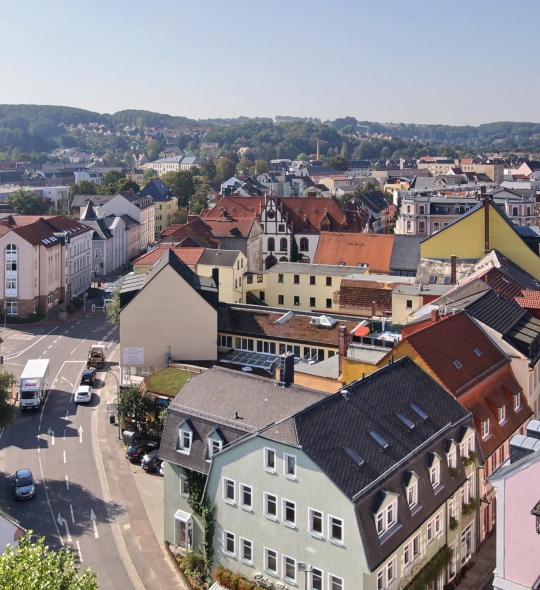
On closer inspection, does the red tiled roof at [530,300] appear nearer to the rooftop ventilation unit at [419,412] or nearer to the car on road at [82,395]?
the rooftop ventilation unit at [419,412]

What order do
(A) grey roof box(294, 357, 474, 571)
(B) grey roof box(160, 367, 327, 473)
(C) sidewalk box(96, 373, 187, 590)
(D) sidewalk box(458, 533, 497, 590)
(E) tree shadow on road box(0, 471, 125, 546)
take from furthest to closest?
(E) tree shadow on road box(0, 471, 125, 546)
(C) sidewalk box(96, 373, 187, 590)
(B) grey roof box(160, 367, 327, 473)
(D) sidewalk box(458, 533, 497, 590)
(A) grey roof box(294, 357, 474, 571)

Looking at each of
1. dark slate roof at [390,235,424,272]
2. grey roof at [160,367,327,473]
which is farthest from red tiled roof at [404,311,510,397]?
dark slate roof at [390,235,424,272]

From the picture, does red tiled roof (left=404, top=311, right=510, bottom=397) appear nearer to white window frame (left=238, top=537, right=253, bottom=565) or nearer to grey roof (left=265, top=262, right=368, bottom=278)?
white window frame (left=238, top=537, right=253, bottom=565)

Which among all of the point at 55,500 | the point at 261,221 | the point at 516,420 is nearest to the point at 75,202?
the point at 261,221

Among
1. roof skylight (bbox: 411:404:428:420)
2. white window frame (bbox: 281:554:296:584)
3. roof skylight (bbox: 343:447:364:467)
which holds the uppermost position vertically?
roof skylight (bbox: 411:404:428:420)

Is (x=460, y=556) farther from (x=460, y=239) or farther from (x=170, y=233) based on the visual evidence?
(x=170, y=233)

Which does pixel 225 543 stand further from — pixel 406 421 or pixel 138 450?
pixel 138 450
